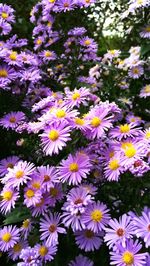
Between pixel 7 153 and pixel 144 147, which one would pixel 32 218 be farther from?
pixel 7 153

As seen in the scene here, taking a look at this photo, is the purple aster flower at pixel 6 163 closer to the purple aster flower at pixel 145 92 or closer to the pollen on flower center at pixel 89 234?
the pollen on flower center at pixel 89 234

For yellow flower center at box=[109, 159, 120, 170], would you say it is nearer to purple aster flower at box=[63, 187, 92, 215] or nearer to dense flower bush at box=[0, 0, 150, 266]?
dense flower bush at box=[0, 0, 150, 266]

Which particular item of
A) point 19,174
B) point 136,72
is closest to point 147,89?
point 136,72

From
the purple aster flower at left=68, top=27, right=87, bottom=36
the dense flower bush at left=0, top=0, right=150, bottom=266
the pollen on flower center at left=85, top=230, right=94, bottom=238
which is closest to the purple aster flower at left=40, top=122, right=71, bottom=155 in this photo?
the dense flower bush at left=0, top=0, right=150, bottom=266

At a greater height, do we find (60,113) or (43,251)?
(60,113)

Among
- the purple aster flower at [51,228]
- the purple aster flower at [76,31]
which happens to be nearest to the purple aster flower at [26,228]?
the purple aster flower at [51,228]

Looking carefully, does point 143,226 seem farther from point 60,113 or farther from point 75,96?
point 75,96

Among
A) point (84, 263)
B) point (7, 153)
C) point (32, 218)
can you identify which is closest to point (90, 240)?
point (84, 263)
